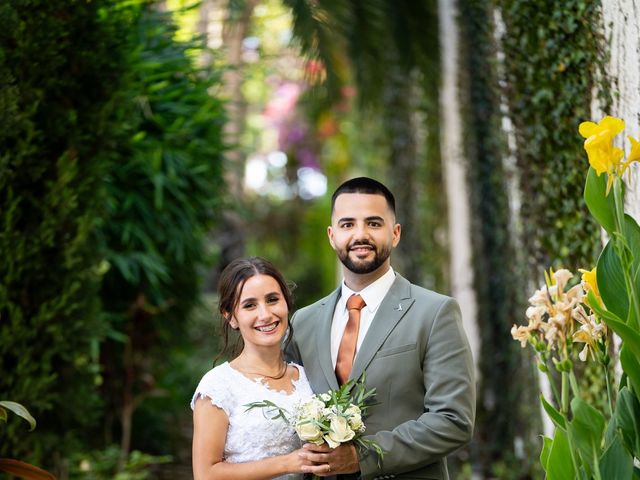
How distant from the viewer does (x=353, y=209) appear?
9.37ft

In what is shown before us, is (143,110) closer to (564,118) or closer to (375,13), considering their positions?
(375,13)

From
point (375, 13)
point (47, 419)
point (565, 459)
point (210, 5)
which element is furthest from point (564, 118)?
point (210, 5)

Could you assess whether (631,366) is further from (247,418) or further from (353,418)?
(247,418)

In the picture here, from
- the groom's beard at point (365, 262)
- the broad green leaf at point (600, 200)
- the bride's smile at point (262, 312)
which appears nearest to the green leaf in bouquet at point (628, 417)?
the broad green leaf at point (600, 200)

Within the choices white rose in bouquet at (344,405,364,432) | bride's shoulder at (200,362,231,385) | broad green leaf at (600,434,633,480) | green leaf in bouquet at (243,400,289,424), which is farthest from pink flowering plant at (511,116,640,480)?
bride's shoulder at (200,362,231,385)

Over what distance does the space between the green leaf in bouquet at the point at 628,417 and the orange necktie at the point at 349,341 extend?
0.86m

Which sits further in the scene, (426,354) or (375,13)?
(375,13)

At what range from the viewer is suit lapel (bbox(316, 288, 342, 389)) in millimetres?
2859

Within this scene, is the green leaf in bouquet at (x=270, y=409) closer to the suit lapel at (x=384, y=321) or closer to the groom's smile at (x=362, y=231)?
the suit lapel at (x=384, y=321)

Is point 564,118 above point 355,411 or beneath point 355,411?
above

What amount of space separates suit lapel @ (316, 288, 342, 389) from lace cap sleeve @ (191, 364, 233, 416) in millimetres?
315

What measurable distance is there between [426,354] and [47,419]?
98.1 inches

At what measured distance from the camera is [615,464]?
2348mm

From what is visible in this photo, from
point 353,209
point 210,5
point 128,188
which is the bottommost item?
point 353,209
